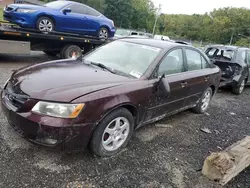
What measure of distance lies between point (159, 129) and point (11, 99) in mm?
2566

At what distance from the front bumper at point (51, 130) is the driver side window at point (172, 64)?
1625 mm

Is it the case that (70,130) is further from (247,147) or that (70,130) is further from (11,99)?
(247,147)

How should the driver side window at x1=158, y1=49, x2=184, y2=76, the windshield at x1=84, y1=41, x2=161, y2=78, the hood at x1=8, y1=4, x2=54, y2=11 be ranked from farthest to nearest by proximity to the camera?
1. the hood at x1=8, y1=4, x2=54, y2=11
2. the driver side window at x1=158, y1=49, x2=184, y2=76
3. the windshield at x1=84, y1=41, x2=161, y2=78

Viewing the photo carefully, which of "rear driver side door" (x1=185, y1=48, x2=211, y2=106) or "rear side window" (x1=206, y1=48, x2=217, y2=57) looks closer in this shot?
"rear driver side door" (x1=185, y1=48, x2=211, y2=106)

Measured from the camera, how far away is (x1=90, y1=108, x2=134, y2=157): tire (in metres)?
2.90

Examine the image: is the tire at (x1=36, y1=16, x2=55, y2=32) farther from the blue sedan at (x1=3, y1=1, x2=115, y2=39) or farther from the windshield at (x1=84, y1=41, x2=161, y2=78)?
the windshield at (x1=84, y1=41, x2=161, y2=78)

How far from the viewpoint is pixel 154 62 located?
11.8 ft

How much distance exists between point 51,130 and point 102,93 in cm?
72

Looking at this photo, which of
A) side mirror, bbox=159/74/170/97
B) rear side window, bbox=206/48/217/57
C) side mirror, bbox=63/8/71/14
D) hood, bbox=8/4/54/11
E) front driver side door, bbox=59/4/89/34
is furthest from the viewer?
front driver side door, bbox=59/4/89/34

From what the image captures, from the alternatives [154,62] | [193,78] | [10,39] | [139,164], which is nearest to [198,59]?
[193,78]

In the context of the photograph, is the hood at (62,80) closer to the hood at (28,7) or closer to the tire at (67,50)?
the hood at (28,7)

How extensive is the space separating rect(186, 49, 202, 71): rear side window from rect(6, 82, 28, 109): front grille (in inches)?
118

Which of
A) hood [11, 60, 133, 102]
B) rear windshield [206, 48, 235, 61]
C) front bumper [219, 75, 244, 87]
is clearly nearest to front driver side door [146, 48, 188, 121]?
hood [11, 60, 133, 102]

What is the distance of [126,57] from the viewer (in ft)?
12.6
